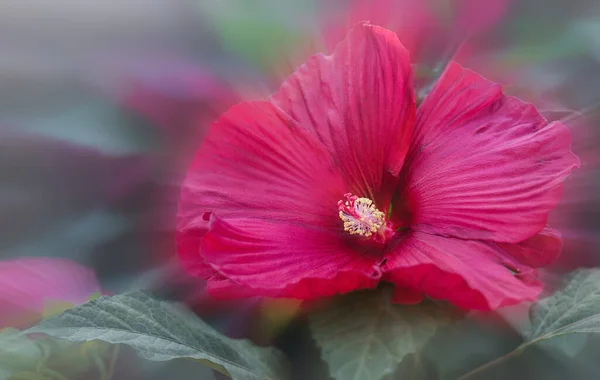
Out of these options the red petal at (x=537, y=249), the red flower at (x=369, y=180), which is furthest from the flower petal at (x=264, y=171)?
the red petal at (x=537, y=249)

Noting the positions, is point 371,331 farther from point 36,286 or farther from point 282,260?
point 36,286

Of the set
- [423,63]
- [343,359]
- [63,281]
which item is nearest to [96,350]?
[63,281]

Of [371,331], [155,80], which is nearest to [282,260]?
[371,331]

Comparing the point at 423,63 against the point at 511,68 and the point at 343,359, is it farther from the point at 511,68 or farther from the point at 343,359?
the point at 343,359

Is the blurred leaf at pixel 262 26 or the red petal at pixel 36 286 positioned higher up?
the blurred leaf at pixel 262 26

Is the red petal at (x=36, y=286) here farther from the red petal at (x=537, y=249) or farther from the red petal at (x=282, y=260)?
the red petal at (x=537, y=249)

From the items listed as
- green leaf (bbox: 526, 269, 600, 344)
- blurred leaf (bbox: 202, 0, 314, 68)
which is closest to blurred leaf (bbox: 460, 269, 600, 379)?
green leaf (bbox: 526, 269, 600, 344)
